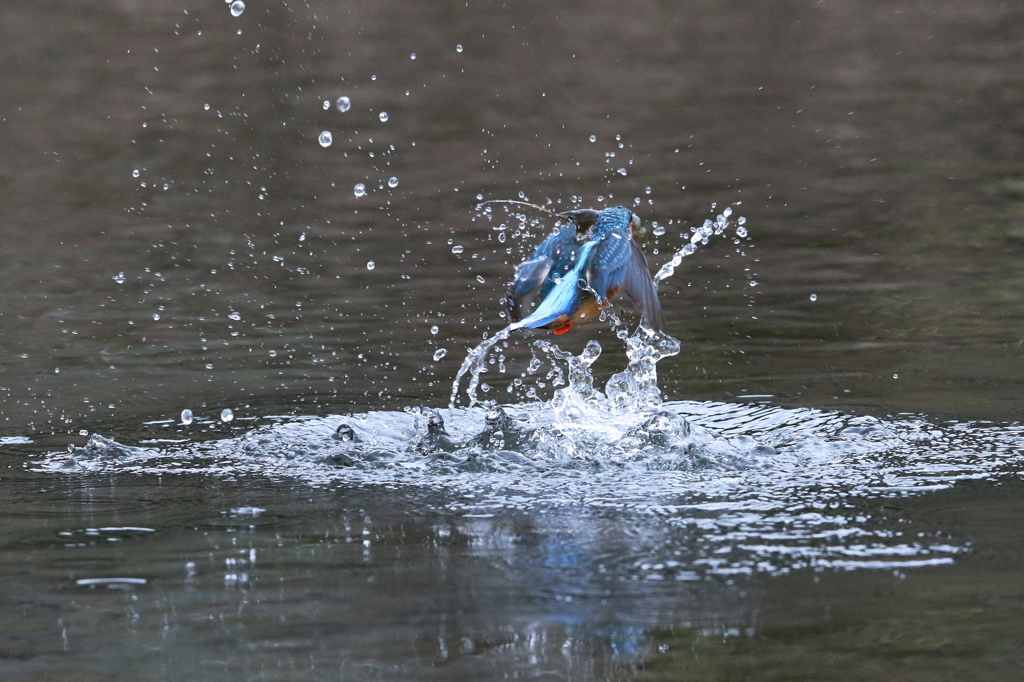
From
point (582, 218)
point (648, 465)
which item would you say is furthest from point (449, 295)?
point (648, 465)

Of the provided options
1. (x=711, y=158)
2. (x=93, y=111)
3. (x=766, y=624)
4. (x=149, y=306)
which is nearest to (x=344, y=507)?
(x=766, y=624)

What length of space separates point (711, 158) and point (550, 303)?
5.52 meters

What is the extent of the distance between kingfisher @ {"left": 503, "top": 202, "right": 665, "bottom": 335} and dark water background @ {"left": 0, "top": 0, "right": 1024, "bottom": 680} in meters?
0.61

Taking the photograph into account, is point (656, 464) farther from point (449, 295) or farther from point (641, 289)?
point (449, 295)

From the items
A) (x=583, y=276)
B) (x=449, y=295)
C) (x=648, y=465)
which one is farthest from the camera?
(x=449, y=295)

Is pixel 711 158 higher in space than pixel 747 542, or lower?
higher

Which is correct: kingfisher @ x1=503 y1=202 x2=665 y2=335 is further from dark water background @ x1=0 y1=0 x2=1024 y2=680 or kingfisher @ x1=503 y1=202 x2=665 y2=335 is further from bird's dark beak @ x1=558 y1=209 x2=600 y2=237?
dark water background @ x1=0 y1=0 x2=1024 y2=680

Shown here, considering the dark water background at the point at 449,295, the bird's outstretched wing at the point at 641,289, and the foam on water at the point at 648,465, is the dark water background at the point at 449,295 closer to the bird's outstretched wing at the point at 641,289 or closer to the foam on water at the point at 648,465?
the foam on water at the point at 648,465

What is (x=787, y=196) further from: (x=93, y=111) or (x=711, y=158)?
(x=93, y=111)

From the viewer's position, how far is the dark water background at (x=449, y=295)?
3.08 m

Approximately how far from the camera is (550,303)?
4098 millimetres

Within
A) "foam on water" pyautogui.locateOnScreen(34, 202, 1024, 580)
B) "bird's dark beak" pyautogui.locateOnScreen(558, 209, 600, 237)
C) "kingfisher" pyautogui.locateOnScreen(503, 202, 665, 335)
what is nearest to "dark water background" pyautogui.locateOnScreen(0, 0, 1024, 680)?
"foam on water" pyautogui.locateOnScreen(34, 202, 1024, 580)

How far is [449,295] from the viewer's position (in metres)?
6.44

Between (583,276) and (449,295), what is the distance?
94.6 inches
